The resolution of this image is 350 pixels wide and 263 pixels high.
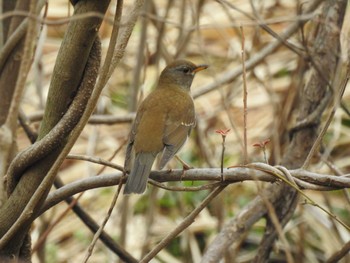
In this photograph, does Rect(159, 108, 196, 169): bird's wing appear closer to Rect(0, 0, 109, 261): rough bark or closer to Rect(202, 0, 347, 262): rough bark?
Rect(202, 0, 347, 262): rough bark

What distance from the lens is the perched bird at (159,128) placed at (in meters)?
3.79

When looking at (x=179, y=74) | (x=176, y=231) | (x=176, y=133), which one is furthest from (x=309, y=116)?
(x=176, y=231)

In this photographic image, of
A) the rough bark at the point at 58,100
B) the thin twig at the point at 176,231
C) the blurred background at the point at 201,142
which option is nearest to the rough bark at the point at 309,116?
the blurred background at the point at 201,142

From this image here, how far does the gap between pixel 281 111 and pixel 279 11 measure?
298cm

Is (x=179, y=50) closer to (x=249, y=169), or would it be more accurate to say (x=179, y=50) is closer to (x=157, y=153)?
(x=157, y=153)

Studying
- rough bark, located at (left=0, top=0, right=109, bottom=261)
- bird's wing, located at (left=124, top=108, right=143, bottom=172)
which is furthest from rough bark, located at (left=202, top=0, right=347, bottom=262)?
rough bark, located at (left=0, top=0, right=109, bottom=261)

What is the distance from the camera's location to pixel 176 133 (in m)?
4.20

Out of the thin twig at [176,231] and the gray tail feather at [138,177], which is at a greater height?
the gray tail feather at [138,177]

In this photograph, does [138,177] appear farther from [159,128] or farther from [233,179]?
[233,179]

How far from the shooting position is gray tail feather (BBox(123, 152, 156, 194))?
345 cm

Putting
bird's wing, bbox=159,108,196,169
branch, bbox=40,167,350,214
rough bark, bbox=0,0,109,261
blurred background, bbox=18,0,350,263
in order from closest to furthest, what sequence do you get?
rough bark, bbox=0,0,109,261 < branch, bbox=40,167,350,214 < bird's wing, bbox=159,108,196,169 < blurred background, bbox=18,0,350,263

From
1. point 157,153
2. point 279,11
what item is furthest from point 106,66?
point 279,11

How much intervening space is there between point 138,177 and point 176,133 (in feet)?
2.28

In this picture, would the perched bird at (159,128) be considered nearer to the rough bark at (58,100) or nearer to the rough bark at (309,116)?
the rough bark at (309,116)
